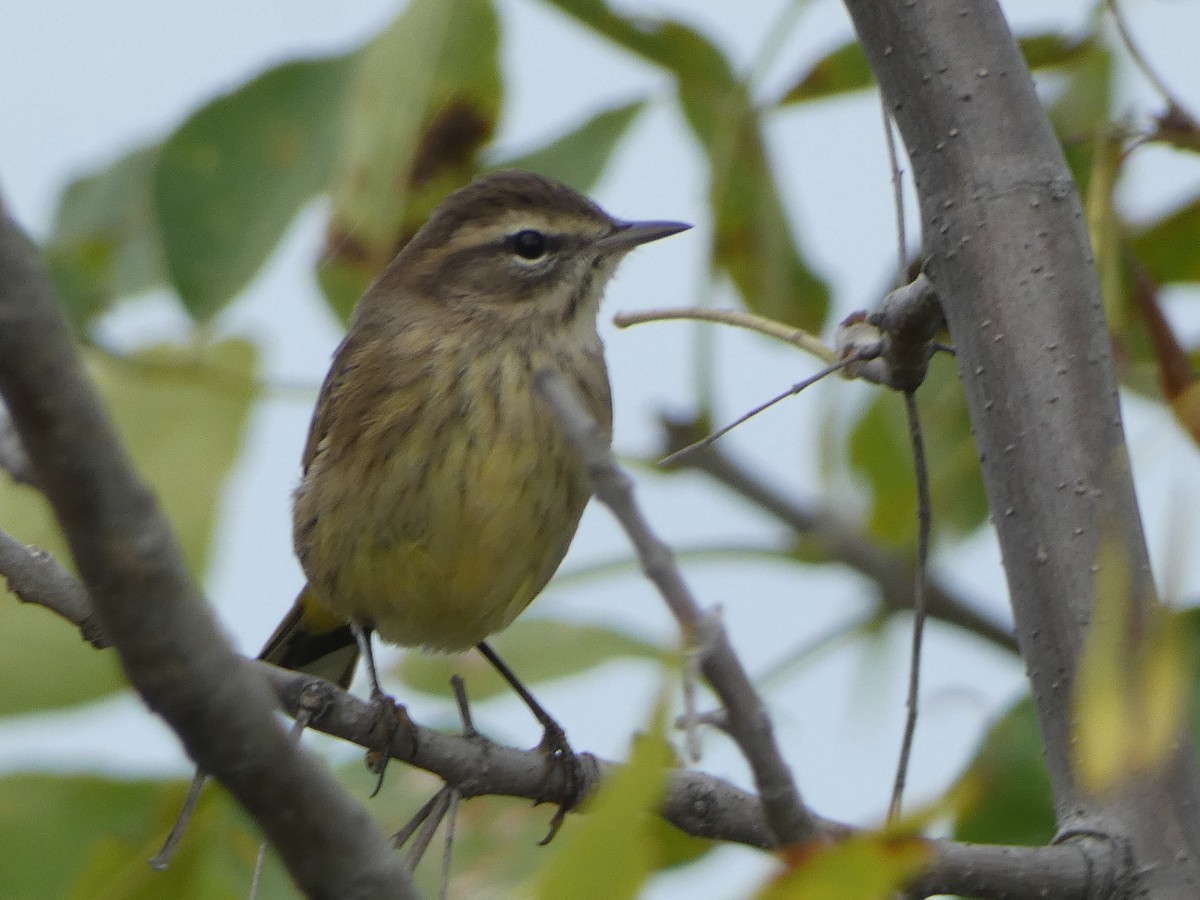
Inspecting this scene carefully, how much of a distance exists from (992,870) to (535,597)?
2.11 metres

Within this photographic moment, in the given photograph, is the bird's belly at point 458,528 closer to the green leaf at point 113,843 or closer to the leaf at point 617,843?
the green leaf at point 113,843

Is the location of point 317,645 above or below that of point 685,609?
above

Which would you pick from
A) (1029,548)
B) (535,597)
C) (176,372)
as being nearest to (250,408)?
(176,372)

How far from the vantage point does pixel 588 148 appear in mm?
3850

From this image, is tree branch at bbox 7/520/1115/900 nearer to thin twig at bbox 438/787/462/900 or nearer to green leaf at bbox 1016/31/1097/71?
thin twig at bbox 438/787/462/900

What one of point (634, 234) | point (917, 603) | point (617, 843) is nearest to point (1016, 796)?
point (917, 603)

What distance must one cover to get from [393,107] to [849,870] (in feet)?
8.14

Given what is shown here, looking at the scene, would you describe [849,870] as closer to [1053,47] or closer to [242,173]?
[1053,47]

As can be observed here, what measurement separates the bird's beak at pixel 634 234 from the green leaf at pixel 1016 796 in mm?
2127

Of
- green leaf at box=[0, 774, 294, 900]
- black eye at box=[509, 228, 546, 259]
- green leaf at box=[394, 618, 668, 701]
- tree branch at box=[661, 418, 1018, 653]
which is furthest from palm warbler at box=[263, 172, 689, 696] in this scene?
green leaf at box=[0, 774, 294, 900]

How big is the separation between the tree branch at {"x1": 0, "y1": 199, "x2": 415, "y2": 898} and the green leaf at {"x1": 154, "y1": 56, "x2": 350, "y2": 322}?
2.23 metres

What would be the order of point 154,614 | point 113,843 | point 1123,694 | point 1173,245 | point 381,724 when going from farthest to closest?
point 1173,245
point 113,843
point 381,724
point 1123,694
point 154,614

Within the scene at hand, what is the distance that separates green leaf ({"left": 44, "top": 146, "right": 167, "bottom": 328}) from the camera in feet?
13.6

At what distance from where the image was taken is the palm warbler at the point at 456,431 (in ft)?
12.9
